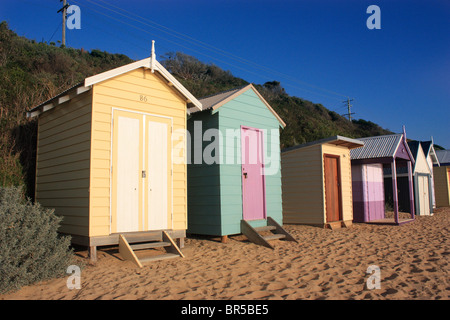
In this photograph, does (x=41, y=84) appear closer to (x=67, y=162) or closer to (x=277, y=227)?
(x=67, y=162)

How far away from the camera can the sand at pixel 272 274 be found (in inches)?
180

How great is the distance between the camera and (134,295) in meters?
4.56

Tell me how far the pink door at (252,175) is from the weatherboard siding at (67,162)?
3.94 meters

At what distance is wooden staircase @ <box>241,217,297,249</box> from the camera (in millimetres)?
8102

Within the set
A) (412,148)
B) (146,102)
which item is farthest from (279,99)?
(146,102)

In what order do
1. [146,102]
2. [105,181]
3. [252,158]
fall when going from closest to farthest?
[105,181] < [146,102] < [252,158]

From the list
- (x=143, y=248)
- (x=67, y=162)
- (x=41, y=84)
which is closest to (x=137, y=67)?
(x=67, y=162)

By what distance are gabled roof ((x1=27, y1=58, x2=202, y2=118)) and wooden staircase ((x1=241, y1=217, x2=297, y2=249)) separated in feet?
10.4

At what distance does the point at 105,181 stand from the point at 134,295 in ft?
8.47

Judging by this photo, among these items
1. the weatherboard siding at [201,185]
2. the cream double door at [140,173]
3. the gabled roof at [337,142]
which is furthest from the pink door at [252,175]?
the gabled roof at [337,142]

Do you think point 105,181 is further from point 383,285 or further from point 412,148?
point 412,148

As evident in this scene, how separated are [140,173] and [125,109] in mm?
1321

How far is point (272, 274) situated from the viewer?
5539 millimetres

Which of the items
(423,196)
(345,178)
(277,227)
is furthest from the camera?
(423,196)
